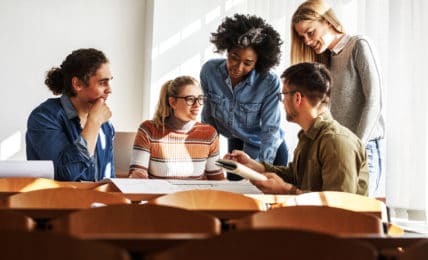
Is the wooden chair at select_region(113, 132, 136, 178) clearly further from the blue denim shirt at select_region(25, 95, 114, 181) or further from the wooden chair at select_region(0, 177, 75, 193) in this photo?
the wooden chair at select_region(0, 177, 75, 193)

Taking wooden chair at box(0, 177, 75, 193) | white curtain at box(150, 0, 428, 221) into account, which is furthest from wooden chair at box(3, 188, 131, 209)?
white curtain at box(150, 0, 428, 221)

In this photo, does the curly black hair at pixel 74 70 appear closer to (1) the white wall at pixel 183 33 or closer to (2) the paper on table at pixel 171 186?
(2) the paper on table at pixel 171 186

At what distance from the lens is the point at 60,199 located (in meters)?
2.61

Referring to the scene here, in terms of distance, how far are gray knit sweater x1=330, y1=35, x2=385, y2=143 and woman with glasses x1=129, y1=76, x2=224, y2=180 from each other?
698 millimetres

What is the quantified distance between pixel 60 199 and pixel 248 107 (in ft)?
5.68

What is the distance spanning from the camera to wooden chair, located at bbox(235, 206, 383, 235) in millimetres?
2271

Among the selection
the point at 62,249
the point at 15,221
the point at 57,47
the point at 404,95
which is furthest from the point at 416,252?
the point at 57,47

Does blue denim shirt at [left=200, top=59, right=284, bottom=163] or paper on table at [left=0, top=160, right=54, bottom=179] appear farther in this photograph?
blue denim shirt at [left=200, top=59, right=284, bottom=163]

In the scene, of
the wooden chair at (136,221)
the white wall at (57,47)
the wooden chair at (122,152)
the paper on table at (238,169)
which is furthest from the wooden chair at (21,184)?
the white wall at (57,47)

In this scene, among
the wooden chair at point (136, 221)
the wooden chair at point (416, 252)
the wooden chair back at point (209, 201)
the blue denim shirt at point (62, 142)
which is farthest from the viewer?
the blue denim shirt at point (62, 142)

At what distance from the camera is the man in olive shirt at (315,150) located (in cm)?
310

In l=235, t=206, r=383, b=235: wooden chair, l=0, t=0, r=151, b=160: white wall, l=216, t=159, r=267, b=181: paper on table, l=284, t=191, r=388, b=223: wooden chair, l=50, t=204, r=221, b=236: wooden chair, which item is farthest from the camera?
l=0, t=0, r=151, b=160: white wall

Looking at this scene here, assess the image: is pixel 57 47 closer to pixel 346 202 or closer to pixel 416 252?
pixel 346 202

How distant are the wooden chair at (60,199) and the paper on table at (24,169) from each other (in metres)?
0.39
